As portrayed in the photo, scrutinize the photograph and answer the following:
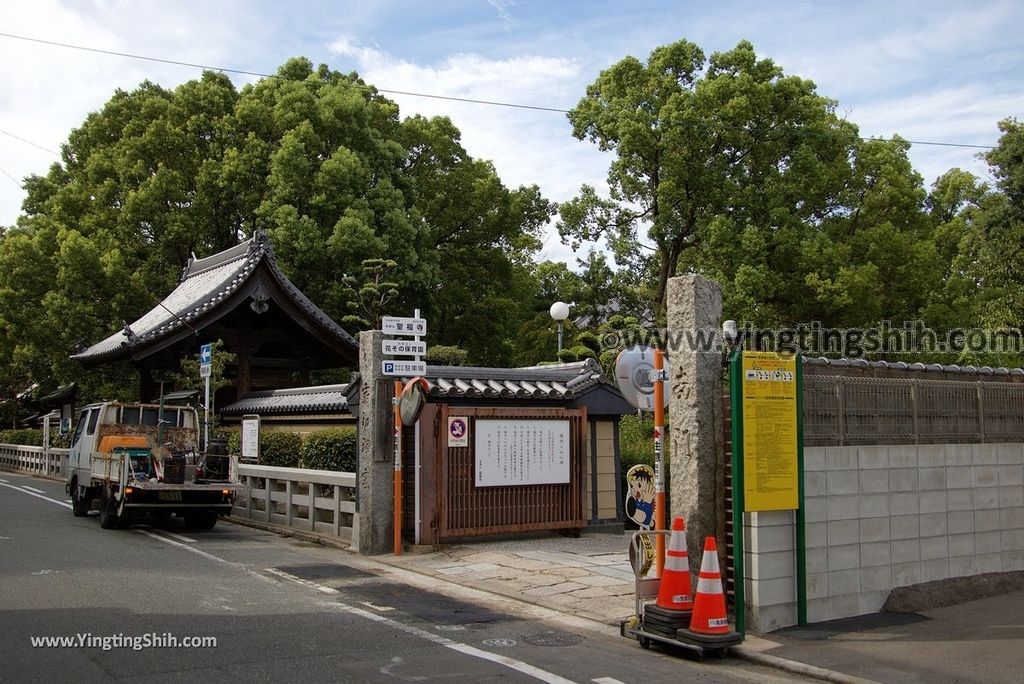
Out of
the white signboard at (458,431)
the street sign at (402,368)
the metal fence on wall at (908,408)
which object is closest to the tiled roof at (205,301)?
the street sign at (402,368)

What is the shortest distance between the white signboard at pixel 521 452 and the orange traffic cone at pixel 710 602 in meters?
6.15

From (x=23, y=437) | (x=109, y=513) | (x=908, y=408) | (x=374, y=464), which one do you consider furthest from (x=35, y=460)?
(x=908, y=408)

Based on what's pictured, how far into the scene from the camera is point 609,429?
599 inches

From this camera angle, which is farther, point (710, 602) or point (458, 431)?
point (458, 431)

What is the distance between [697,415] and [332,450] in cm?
974

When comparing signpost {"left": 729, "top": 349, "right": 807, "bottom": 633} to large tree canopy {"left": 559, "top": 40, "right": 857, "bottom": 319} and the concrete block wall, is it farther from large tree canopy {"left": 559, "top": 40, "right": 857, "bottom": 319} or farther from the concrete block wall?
large tree canopy {"left": 559, "top": 40, "right": 857, "bottom": 319}

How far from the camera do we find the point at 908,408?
9.09m

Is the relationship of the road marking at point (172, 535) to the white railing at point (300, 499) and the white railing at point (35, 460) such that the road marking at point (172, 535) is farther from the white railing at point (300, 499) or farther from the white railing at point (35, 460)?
the white railing at point (35, 460)

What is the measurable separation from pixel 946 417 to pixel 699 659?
4.29m

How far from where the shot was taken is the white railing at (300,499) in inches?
543

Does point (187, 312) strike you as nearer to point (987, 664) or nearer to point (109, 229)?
point (109, 229)

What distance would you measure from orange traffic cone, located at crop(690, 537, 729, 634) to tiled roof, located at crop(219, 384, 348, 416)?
10.3m

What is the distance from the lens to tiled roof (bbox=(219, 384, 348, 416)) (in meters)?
18.2

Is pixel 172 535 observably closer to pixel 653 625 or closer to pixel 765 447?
pixel 653 625
